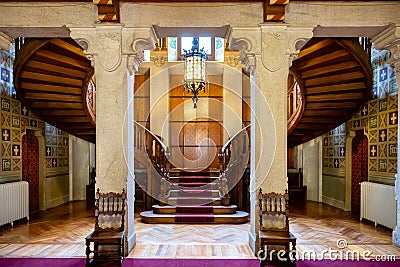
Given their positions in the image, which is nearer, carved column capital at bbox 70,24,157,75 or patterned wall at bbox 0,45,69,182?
carved column capital at bbox 70,24,157,75

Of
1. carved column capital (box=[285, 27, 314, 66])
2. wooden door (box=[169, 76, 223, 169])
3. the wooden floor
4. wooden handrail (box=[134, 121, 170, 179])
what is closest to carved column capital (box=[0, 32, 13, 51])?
the wooden floor

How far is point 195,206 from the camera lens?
A: 7863mm

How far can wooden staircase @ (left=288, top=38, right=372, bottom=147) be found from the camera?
6.77m

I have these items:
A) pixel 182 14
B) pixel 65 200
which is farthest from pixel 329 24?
pixel 65 200

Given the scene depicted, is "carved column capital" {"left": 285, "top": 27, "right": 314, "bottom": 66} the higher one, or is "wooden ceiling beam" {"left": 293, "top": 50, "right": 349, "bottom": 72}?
"wooden ceiling beam" {"left": 293, "top": 50, "right": 349, "bottom": 72}

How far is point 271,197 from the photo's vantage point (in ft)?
16.3

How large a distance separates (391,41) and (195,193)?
16.4 ft

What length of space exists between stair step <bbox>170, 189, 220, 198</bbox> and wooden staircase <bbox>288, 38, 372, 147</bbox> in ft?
8.62

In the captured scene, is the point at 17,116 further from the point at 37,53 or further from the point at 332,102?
the point at 332,102

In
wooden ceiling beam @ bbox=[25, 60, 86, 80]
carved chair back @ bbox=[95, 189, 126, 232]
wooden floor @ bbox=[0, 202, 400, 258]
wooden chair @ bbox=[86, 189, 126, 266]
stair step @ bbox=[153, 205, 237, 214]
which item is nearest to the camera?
wooden chair @ bbox=[86, 189, 126, 266]

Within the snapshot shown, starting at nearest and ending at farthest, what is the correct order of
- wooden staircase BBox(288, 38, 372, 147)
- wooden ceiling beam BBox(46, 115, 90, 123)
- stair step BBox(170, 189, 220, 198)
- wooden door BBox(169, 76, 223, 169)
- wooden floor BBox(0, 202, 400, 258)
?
wooden floor BBox(0, 202, 400, 258) → wooden staircase BBox(288, 38, 372, 147) → stair step BBox(170, 189, 220, 198) → wooden ceiling beam BBox(46, 115, 90, 123) → wooden door BBox(169, 76, 223, 169)

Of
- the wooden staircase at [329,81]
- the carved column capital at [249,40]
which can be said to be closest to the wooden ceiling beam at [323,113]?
the wooden staircase at [329,81]

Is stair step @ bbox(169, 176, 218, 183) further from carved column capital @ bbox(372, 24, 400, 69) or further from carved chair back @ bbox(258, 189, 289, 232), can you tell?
carved column capital @ bbox(372, 24, 400, 69)

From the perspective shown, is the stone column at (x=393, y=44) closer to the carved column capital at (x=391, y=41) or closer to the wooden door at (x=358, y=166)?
the carved column capital at (x=391, y=41)
